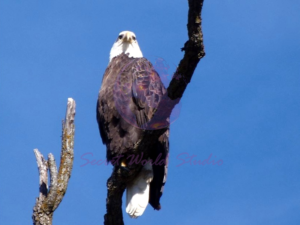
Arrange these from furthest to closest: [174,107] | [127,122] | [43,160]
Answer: [127,122] → [43,160] → [174,107]

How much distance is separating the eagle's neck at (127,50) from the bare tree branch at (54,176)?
5.11 ft

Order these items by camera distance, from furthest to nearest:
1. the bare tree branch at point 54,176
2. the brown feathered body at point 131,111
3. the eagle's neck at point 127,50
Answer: the eagle's neck at point 127,50 → the brown feathered body at point 131,111 → the bare tree branch at point 54,176

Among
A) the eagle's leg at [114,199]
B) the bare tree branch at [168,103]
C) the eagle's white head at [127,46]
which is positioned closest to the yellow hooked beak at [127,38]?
the eagle's white head at [127,46]

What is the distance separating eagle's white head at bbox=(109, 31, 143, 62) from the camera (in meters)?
6.36

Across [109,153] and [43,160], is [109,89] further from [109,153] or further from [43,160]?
[43,160]

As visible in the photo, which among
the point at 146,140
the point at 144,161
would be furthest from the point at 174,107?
the point at 144,161

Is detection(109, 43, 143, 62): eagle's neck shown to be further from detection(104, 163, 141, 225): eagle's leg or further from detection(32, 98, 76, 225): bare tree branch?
detection(104, 163, 141, 225): eagle's leg

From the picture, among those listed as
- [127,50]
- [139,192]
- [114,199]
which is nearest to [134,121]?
[139,192]

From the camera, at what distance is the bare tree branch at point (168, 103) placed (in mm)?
4094

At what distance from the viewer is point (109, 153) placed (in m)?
5.22

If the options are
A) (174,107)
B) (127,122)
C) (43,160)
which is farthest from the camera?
(127,122)

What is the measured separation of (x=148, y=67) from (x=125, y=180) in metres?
1.09

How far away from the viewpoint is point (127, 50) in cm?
638

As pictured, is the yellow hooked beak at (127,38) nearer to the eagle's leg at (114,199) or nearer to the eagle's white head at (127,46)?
the eagle's white head at (127,46)
